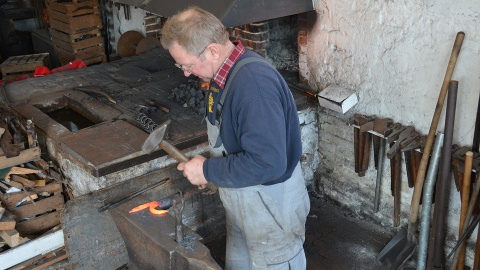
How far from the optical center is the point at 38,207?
427 centimetres

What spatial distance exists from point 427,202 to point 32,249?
3107mm

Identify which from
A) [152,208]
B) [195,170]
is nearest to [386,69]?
[195,170]

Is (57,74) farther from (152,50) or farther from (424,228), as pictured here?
(424,228)

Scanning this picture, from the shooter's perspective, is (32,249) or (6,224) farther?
(32,249)

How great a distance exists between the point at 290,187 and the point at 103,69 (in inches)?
152

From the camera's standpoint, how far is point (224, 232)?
4.76 m

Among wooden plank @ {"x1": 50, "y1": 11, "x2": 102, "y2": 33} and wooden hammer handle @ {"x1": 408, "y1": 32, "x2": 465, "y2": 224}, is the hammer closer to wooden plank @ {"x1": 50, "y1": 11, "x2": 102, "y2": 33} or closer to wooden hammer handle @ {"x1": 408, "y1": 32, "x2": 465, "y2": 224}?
wooden hammer handle @ {"x1": 408, "y1": 32, "x2": 465, "y2": 224}

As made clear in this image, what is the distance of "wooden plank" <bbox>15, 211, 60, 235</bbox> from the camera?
4.20 metres

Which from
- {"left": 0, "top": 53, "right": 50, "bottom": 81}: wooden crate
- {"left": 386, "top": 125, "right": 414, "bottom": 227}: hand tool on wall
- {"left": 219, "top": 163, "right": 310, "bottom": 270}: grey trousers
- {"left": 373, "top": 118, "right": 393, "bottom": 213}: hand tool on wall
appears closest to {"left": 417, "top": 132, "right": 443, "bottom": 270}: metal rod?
{"left": 386, "top": 125, "right": 414, "bottom": 227}: hand tool on wall

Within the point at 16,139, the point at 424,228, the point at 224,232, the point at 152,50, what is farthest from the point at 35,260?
the point at 152,50

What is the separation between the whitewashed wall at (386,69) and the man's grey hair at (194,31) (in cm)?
176

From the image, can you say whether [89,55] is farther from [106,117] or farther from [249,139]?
[249,139]

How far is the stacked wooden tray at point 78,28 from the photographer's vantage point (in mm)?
7383

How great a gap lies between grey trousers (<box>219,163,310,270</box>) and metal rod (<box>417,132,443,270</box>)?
44.0 inches
